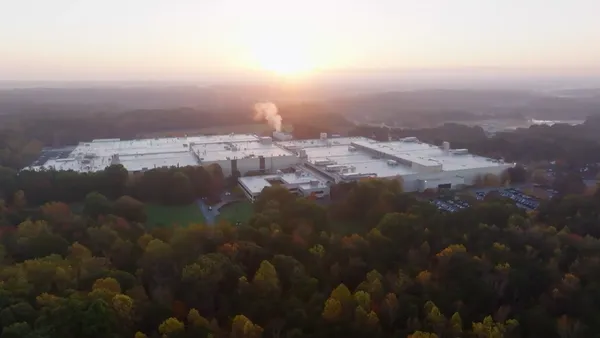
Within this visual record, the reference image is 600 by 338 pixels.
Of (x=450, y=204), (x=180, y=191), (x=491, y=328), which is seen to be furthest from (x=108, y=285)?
(x=450, y=204)

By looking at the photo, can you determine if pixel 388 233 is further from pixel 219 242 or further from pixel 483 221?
pixel 219 242

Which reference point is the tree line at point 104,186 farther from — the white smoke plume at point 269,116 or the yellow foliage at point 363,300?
the white smoke plume at point 269,116

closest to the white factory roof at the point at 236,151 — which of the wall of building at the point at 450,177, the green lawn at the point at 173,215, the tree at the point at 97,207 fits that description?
the green lawn at the point at 173,215

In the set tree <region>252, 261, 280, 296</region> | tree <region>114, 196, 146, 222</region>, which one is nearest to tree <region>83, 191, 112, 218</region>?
tree <region>114, 196, 146, 222</region>

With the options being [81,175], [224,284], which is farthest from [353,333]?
[81,175]

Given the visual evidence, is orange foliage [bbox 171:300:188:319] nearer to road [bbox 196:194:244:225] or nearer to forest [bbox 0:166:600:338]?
forest [bbox 0:166:600:338]
